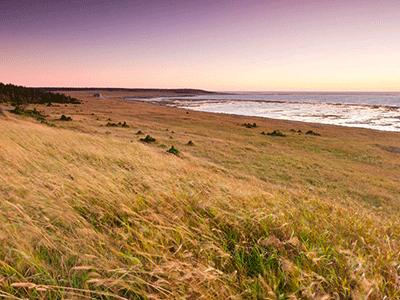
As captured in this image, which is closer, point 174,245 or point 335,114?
point 174,245

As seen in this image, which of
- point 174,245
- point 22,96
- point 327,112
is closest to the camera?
point 174,245

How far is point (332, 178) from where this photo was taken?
1245cm

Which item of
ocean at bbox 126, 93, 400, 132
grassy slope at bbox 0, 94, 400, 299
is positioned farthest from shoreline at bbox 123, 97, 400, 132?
grassy slope at bbox 0, 94, 400, 299

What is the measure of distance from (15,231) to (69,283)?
90 centimetres

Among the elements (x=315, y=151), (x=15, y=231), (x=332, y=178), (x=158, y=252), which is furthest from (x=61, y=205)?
(x=315, y=151)

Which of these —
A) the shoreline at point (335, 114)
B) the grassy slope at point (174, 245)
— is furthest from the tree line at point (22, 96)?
the grassy slope at point (174, 245)

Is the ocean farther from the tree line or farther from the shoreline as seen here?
the tree line

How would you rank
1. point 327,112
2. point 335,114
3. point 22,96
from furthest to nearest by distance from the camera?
point 327,112
point 335,114
point 22,96

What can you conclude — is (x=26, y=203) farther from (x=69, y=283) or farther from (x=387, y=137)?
(x=387, y=137)

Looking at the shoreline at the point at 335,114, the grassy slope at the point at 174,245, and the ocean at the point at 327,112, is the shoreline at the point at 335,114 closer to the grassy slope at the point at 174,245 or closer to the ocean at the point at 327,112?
the ocean at the point at 327,112

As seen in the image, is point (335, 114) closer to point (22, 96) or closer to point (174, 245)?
point (174, 245)

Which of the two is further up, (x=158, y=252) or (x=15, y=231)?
(x=15, y=231)

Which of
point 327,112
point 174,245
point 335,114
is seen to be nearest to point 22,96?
point 174,245

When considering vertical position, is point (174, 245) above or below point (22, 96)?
below
